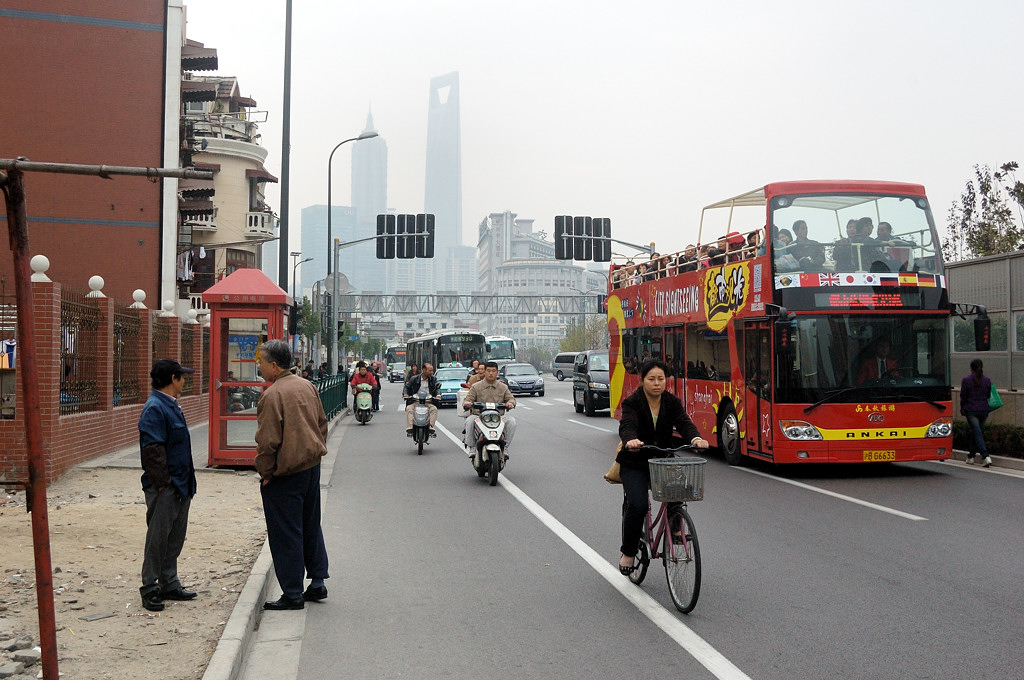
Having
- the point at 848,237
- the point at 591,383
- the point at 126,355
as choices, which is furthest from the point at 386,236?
the point at 848,237

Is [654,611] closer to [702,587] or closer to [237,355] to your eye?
[702,587]

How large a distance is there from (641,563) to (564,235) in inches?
1133

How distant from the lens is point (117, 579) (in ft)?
24.8

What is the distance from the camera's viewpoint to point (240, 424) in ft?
50.3

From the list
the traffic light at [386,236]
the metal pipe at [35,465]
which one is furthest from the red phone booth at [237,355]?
the traffic light at [386,236]

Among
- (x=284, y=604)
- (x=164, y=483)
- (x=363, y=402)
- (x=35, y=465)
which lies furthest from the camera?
(x=363, y=402)

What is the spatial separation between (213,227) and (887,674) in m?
51.3

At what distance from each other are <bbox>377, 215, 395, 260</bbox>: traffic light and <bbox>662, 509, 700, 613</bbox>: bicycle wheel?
29278mm

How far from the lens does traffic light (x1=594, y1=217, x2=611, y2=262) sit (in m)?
36.5

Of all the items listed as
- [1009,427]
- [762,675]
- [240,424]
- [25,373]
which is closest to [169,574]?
[25,373]

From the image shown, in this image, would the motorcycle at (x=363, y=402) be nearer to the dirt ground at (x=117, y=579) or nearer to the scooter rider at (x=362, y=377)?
the scooter rider at (x=362, y=377)

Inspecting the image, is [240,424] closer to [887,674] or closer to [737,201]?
[737,201]

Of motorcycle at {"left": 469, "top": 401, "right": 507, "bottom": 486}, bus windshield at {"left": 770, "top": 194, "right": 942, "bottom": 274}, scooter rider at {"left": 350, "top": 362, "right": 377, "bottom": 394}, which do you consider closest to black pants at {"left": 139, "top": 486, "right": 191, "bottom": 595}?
motorcycle at {"left": 469, "top": 401, "right": 507, "bottom": 486}

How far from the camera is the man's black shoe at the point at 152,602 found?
6602mm
